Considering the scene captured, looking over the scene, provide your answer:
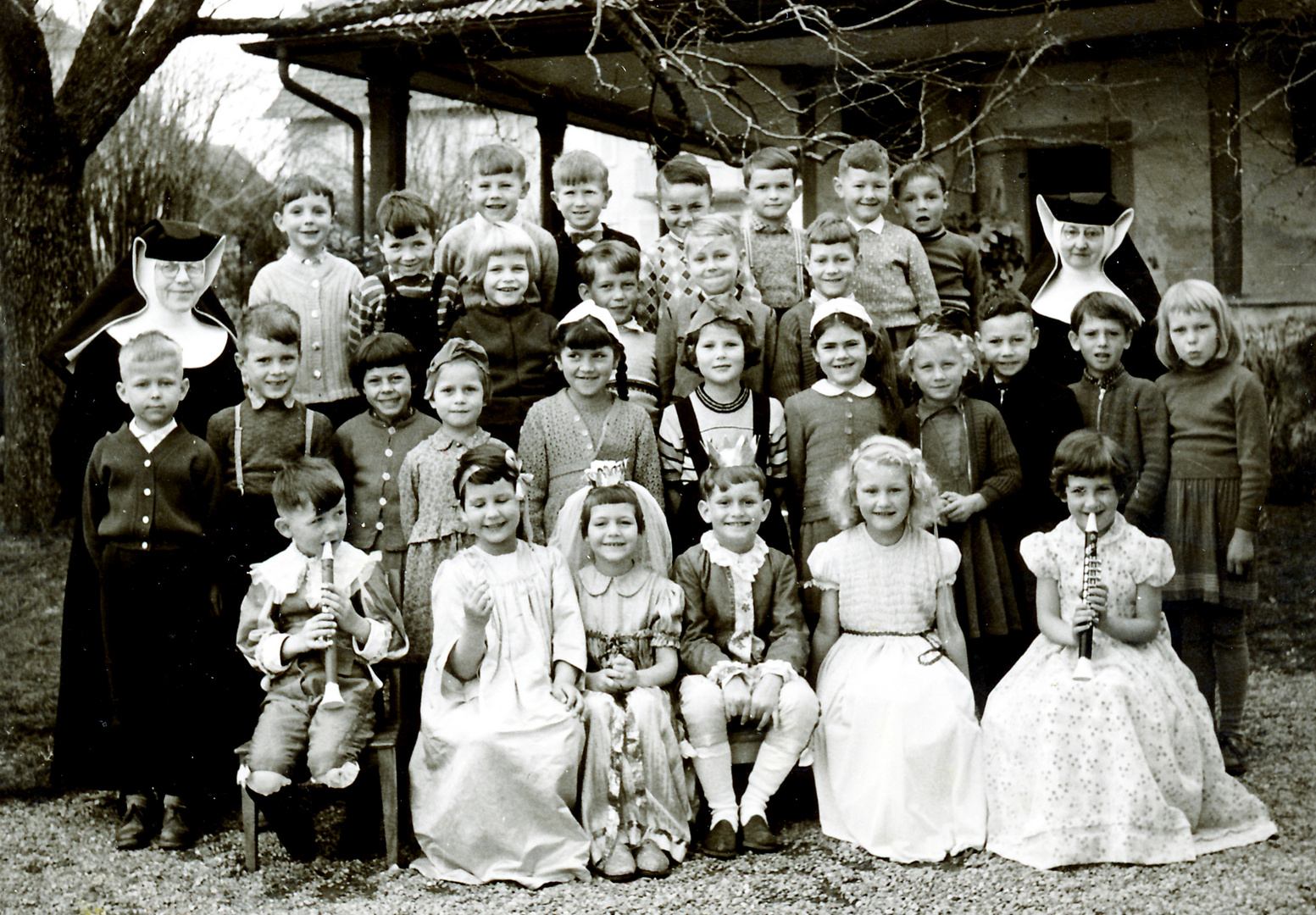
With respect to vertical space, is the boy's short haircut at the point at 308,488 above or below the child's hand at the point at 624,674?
above

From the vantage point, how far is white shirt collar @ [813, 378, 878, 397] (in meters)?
4.88

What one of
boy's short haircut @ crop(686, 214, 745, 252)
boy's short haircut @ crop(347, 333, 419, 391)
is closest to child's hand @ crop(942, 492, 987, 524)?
boy's short haircut @ crop(686, 214, 745, 252)

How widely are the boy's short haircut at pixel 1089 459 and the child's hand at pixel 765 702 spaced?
1138 millimetres

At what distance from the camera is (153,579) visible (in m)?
4.37

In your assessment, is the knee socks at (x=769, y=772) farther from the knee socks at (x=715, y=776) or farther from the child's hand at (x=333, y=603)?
the child's hand at (x=333, y=603)

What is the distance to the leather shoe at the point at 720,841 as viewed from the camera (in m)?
4.14

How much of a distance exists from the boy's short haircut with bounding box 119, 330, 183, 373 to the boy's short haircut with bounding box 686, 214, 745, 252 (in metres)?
1.90

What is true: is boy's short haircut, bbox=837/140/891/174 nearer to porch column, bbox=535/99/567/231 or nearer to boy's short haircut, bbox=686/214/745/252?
boy's short haircut, bbox=686/214/745/252

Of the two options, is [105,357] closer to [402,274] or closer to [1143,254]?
[402,274]

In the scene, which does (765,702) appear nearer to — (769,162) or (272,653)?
(272,653)

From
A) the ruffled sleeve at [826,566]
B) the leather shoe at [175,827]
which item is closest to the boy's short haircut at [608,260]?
the ruffled sleeve at [826,566]

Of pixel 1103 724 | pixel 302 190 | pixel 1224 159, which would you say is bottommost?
pixel 1103 724

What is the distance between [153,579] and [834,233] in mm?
2690

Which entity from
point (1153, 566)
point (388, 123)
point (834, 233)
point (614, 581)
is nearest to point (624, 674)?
point (614, 581)
